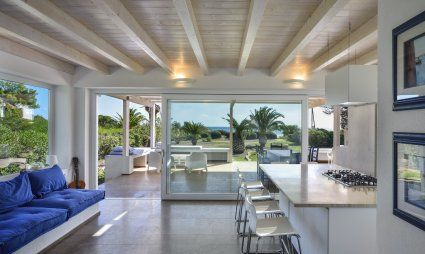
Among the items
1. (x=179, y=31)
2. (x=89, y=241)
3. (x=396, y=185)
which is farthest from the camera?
(x=89, y=241)

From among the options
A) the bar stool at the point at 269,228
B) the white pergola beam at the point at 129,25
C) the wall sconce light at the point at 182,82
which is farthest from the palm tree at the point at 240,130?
the bar stool at the point at 269,228

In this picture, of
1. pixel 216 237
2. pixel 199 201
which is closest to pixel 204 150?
pixel 199 201

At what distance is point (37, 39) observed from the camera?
11.0ft

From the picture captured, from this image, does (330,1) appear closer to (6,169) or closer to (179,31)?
(179,31)

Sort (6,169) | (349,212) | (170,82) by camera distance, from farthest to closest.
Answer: (170,82) < (6,169) < (349,212)

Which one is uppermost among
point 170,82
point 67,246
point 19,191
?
point 170,82

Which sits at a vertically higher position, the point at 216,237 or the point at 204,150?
the point at 204,150

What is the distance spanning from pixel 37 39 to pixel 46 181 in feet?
6.63

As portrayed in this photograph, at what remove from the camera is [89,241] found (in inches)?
144

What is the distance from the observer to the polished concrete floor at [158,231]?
136 inches

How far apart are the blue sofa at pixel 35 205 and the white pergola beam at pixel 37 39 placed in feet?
5.73

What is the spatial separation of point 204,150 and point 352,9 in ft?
12.4

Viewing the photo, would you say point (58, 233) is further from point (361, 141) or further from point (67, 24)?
point (361, 141)

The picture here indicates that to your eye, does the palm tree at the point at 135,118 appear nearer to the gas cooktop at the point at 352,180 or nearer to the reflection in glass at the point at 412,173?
the gas cooktop at the point at 352,180
